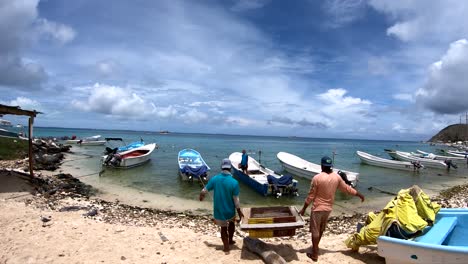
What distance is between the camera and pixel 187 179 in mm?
20875

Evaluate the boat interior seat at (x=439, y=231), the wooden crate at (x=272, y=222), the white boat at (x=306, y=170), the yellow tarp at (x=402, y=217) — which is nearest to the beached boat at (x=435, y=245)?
the boat interior seat at (x=439, y=231)

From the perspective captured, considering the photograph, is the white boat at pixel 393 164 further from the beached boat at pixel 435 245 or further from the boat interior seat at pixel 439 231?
the boat interior seat at pixel 439 231

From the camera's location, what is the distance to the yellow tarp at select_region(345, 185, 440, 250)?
19.6ft

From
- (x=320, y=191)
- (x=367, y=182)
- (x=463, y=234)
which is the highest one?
(x=320, y=191)

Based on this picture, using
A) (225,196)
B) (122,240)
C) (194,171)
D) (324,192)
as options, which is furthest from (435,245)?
(194,171)

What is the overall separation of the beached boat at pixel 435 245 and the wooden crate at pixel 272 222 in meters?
1.73

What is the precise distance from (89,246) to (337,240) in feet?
21.3

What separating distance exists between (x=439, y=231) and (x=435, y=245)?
1.38 m

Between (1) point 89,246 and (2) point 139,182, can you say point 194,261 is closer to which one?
(1) point 89,246

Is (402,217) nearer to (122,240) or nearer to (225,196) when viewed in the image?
(225,196)

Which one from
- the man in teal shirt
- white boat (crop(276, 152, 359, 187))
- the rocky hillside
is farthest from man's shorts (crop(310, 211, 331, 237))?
the rocky hillside

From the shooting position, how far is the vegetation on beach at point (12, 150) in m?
25.8

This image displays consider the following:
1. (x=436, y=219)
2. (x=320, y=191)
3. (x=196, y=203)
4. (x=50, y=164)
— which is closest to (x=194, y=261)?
(x=320, y=191)

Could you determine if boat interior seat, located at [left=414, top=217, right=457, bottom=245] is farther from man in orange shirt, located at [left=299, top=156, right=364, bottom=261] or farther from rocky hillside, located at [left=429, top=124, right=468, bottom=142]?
rocky hillside, located at [left=429, top=124, right=468, bottom=142]
